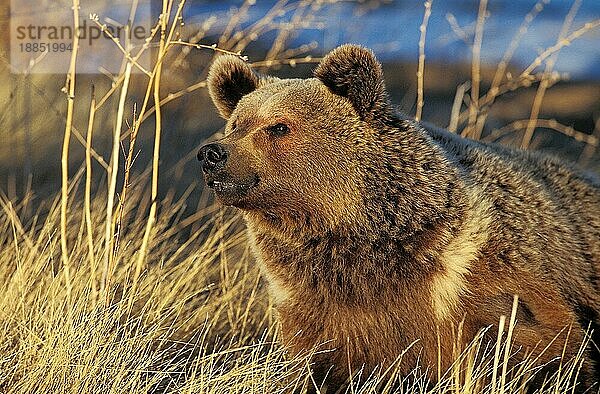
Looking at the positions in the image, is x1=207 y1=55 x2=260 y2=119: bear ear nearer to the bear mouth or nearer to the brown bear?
the brown bear

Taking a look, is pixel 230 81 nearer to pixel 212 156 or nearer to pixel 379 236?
pixel 212 156

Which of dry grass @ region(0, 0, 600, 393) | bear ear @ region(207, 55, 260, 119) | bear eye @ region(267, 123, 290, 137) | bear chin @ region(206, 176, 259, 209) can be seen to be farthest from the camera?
bear ear @ region(207, 55, 260, 119)

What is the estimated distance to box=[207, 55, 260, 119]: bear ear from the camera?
383 cm

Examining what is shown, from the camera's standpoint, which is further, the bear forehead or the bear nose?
the bear forehead

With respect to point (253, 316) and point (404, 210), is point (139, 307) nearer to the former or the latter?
point (253, 316)

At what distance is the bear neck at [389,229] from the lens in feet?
11.4

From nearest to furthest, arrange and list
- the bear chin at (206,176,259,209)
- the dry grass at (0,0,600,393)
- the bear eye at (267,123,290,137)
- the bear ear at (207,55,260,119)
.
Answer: the dry grass at (0,0,600,393), the bear chin at (206,176,259,209), the bear eye at (267,123,290,137), the bear ear at (207,55,260,119)

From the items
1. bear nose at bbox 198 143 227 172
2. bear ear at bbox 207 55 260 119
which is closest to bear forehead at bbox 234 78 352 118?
bear ear at bbox 207 55 260 119

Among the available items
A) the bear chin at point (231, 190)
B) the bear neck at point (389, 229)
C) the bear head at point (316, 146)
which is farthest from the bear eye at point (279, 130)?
the bear neck at point (389, 229)

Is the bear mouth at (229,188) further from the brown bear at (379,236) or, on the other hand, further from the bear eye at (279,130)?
A: the bear eye at (279,130)

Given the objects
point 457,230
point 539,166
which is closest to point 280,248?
point 457,230

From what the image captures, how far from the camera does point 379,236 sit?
11.4 feet

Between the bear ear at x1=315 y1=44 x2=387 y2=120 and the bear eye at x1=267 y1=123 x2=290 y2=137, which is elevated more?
the bear ear at x1=315 y1=44 x2=387 y2=120

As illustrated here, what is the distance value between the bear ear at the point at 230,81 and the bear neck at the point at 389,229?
62 cm
